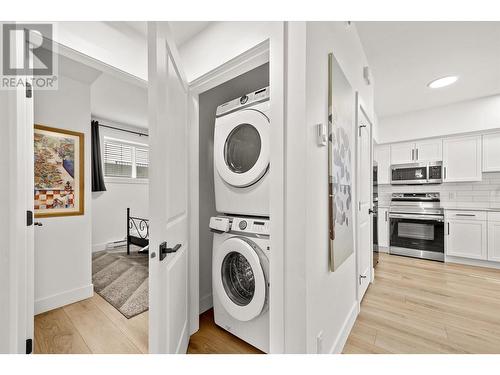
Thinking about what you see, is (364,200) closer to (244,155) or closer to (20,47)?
(244,155)

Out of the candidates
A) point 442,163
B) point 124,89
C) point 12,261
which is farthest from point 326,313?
point 442,163

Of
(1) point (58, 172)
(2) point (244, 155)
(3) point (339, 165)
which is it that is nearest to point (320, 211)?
(3) point (339, 165)

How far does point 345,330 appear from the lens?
5.43ft

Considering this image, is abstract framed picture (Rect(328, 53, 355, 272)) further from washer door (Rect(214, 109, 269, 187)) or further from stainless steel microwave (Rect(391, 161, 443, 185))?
stainless steel microwave (Rect(391, 161, 443, 185))

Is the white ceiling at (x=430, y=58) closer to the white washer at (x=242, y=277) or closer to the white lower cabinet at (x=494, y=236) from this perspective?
the white lower cabinet at (x=494, y=236)

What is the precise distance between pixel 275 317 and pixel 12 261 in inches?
53.1

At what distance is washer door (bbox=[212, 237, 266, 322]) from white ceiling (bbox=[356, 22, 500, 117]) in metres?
2.10

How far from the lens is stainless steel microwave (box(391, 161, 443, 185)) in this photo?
3.75m

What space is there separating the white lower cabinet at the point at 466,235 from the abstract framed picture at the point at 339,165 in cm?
285

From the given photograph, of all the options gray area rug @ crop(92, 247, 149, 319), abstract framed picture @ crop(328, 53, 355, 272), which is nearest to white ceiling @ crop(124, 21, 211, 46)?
abstract framed picture @ crop(328, 53, 355, 272)

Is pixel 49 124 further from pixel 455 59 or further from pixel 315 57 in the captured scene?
pixel 455 59

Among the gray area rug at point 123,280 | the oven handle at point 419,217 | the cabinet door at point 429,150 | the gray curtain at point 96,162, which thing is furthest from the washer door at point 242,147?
the cabinet door at point 429,150

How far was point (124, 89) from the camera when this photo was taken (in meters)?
3.02

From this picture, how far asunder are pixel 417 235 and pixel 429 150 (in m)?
1.43
